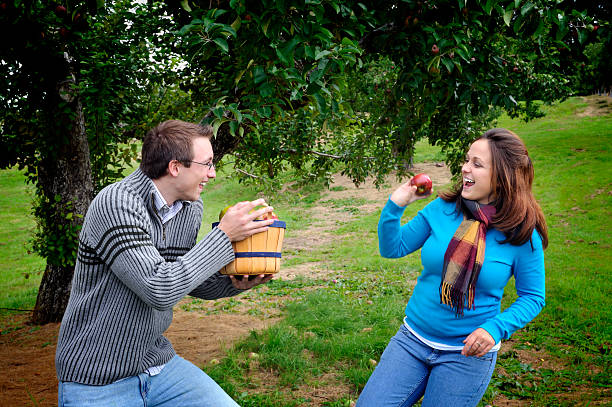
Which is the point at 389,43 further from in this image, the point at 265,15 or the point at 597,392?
the point at 597,392

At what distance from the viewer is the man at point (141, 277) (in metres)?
1.78

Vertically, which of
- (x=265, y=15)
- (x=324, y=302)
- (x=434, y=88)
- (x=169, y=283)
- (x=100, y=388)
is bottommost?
(x=324, y=302)

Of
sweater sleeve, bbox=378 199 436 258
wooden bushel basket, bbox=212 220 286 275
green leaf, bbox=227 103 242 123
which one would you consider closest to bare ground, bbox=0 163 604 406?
sweater sleeve, bbox=378 199 436 258

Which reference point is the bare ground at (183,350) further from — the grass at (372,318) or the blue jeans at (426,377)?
the blue jeans at (426,377)

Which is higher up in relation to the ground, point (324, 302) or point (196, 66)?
point (196, 66)

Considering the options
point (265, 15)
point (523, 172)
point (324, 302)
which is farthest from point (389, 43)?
point (324, 302)

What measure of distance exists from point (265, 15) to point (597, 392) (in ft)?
14.1

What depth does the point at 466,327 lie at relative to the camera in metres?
2.29

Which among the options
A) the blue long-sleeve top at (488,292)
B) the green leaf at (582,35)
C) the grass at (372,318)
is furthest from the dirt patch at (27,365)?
the green leaf at (582,35)

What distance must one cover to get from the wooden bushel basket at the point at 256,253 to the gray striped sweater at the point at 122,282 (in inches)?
3.9

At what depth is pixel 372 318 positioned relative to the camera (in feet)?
20.3

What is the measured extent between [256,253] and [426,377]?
1.06m

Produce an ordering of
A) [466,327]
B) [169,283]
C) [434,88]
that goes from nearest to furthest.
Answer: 1. [169,283]
2. [466,327]
3. [434,88]

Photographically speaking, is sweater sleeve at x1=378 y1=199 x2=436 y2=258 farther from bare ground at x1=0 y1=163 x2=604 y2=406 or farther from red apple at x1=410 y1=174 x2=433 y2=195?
bare ground at x1=0 y1=163 x2=604 y2=406
